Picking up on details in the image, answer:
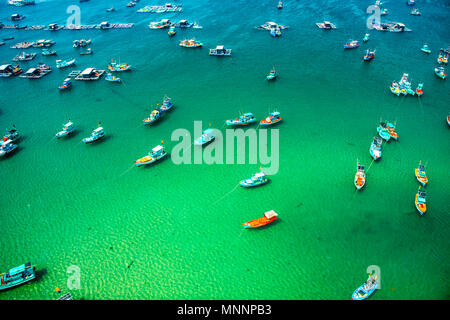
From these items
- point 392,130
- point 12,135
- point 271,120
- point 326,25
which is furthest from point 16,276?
point 326,25

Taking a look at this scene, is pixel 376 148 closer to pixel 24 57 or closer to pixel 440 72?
pixel 440 72

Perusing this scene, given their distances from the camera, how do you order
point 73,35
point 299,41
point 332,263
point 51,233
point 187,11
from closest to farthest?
point 332,263 → point 51,233 → point 299,41 → point 73,35 → point 187,11

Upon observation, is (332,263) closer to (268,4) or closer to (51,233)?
(51,233)

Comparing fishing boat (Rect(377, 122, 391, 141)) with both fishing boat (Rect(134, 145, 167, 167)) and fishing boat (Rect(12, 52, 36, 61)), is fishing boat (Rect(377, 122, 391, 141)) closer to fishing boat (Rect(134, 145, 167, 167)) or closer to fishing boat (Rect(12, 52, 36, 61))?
fishing boat (Rect(134, 145, 167, 167))

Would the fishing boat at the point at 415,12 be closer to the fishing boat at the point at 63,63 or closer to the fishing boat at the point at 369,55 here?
the fishing boat at the point at 369,55

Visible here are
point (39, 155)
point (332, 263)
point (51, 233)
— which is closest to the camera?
point (332, 263)
